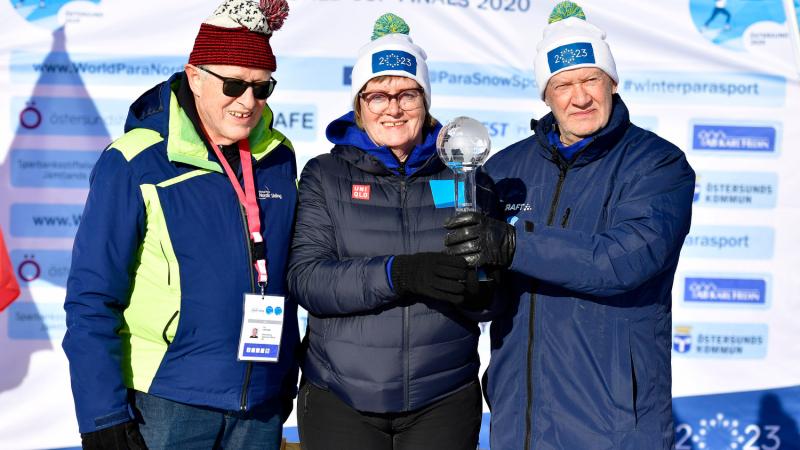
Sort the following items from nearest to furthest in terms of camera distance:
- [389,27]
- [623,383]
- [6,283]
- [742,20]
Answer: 1. [623,383]
2. [389,27]
3. [6,283]
4. [742,20]

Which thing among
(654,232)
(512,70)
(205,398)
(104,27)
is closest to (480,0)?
(512,70)

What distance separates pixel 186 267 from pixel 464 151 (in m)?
0.73

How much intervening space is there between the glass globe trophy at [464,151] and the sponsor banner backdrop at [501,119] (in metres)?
2.01

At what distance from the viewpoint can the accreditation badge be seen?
203 centimetres

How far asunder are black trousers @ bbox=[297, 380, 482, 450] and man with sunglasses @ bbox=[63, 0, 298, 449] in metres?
0.16

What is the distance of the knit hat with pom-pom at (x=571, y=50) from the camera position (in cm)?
205

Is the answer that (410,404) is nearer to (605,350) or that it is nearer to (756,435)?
(605,350)

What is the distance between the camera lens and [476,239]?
1794 millimetres

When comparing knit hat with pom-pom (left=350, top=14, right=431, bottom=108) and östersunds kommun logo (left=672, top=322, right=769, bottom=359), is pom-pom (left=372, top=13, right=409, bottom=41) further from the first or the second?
östersunds kommun logo (left=672, top=322, right=769, bottom=359)

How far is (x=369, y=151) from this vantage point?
2137 mm

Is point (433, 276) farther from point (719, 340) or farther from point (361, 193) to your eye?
point (719, 340)

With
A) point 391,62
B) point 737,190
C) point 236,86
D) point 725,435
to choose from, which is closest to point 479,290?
point 391,62

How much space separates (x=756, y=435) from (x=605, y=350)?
264 centimetres

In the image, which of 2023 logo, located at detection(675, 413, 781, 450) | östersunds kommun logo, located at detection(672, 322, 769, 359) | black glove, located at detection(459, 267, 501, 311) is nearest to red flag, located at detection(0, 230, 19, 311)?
Result: black glove, located at detection(459, 267, 501, 311)
